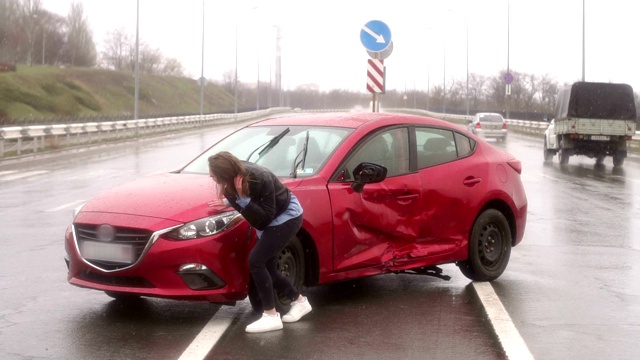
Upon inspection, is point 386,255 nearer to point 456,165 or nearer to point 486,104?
point 456,165

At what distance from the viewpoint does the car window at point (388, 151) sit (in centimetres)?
783

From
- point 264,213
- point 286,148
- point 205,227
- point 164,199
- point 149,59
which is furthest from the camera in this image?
point 149,59

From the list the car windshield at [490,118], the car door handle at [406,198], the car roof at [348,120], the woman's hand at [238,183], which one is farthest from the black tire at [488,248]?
the car windshield at [490,118]

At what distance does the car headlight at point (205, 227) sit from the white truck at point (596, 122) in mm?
24563

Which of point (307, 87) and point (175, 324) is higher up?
point (307, 87)

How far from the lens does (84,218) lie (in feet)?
22.7

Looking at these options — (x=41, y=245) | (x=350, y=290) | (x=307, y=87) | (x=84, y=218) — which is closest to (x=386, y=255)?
(x=350, y=290)

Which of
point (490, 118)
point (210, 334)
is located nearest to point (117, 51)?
point (490, 118)

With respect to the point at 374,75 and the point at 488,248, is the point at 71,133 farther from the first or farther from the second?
the point at 488,248

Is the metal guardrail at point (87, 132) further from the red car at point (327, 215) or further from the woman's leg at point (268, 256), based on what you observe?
the woman's leg at point (268, 256)

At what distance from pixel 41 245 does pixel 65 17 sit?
11690cm

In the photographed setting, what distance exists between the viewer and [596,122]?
29.9 m

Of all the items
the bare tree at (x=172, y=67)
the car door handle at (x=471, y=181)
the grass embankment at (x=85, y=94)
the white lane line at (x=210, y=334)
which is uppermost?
the bare tree at (x=172, y=67)

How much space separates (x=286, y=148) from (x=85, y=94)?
9701cm
